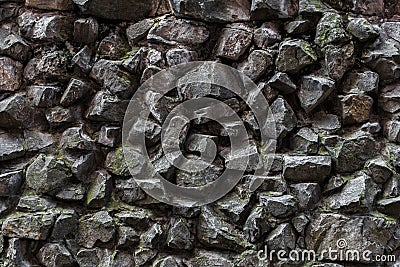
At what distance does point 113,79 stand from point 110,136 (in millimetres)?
314

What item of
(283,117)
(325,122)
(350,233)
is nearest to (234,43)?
(283,117)

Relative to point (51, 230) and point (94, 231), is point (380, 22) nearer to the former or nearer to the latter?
point (94, 231)

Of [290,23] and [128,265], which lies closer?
[128,265]

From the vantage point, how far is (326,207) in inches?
86.4

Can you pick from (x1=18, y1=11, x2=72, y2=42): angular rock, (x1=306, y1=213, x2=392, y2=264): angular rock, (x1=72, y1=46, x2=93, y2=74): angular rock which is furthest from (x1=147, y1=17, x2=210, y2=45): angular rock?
(x1=306, y1=213, x2=392, y2=264): angular rock

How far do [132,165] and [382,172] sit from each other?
49.9 inches

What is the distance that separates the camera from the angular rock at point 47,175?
7.52 ft

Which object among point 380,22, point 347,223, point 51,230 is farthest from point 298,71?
point 51,230

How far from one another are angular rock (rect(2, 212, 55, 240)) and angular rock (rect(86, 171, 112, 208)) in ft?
0.68

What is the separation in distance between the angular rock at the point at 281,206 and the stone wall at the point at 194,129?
1cm

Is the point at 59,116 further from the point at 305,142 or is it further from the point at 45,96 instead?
the point at 305,142

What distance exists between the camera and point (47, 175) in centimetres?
229

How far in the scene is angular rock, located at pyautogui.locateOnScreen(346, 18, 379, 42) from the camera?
2.33 m

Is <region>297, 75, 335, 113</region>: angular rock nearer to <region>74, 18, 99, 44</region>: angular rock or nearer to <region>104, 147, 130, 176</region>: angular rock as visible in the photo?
<region>104, 147, 130, 176</region>: angular rock
